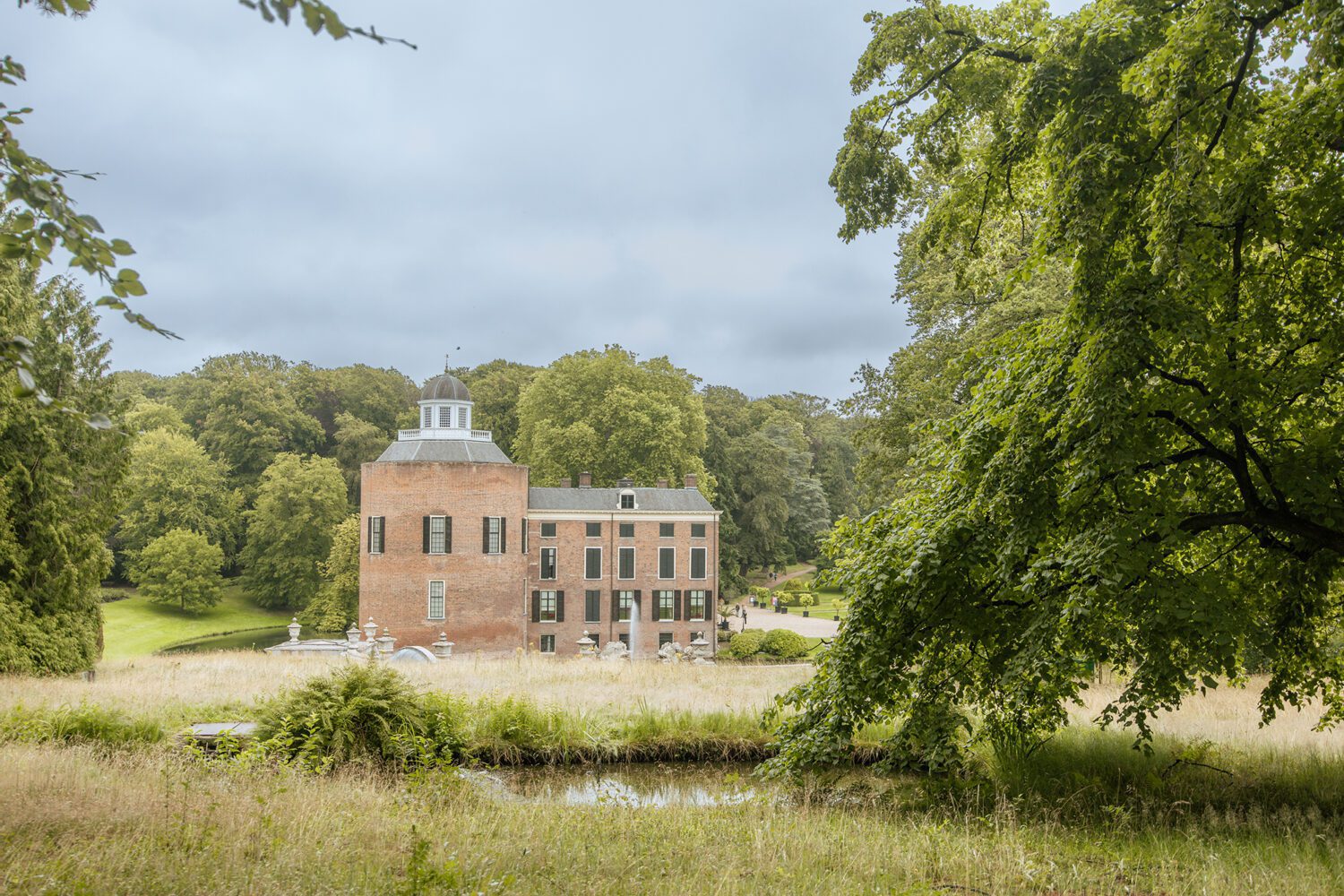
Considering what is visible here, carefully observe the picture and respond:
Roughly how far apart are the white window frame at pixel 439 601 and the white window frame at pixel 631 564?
7.62m

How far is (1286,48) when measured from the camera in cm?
796

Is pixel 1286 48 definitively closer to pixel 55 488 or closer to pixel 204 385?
pixel 55 488

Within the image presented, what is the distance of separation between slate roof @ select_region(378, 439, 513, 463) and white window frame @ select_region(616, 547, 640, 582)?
6.35 meters

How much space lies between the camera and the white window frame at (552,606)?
130 feet

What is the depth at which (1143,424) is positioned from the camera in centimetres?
721

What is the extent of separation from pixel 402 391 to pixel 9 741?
60.2 meters

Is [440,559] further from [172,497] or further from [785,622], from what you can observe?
[172,497]

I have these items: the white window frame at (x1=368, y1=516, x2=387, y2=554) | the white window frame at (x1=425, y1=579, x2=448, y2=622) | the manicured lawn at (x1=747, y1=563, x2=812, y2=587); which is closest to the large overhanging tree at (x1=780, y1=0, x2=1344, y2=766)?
the white window frame at (x1=425, y1=579, x2=448, y2=622)

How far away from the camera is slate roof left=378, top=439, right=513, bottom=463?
37.1 meters

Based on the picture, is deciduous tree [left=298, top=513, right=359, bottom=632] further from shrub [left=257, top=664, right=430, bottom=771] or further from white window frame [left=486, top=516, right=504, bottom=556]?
shrub [left=257, top=664, right=430, bottom=771]

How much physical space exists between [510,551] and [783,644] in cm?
1121

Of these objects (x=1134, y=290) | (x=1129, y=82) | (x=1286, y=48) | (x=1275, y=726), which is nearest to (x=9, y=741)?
(x=1134, y=290)

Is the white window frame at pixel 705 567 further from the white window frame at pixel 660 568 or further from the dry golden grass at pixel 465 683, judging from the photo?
the dry golden grass at pixel 465 683

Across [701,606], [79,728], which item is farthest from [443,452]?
[79,728]
